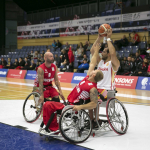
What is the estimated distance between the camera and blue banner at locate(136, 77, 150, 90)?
12078 mm

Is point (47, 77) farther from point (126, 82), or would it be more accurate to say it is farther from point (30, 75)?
point (30, 75)

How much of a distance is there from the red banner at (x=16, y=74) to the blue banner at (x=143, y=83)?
29.9 feet

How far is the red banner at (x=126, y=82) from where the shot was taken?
12.6 metres

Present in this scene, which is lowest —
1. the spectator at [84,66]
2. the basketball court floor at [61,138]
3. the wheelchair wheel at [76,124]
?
the basketball court floor at [61,138]

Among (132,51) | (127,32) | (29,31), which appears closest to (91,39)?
(127,32)

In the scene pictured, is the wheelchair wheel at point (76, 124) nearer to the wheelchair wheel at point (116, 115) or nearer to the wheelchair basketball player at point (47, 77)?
the wheelchair wheel at point (116, 115)

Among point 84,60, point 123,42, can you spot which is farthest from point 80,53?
point 123,42

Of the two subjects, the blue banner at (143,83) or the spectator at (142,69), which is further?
the spectator at (142,69)

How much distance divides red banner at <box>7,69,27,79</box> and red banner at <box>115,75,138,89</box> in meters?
8.02

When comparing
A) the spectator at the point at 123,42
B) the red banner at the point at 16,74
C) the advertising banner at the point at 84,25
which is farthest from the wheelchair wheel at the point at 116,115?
the red banner at the point at 16,74

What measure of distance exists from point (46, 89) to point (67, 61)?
11.3 metres

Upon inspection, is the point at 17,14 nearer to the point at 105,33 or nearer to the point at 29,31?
the point at 29,31

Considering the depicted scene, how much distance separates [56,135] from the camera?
14.4ft

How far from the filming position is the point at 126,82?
12.9 meters
